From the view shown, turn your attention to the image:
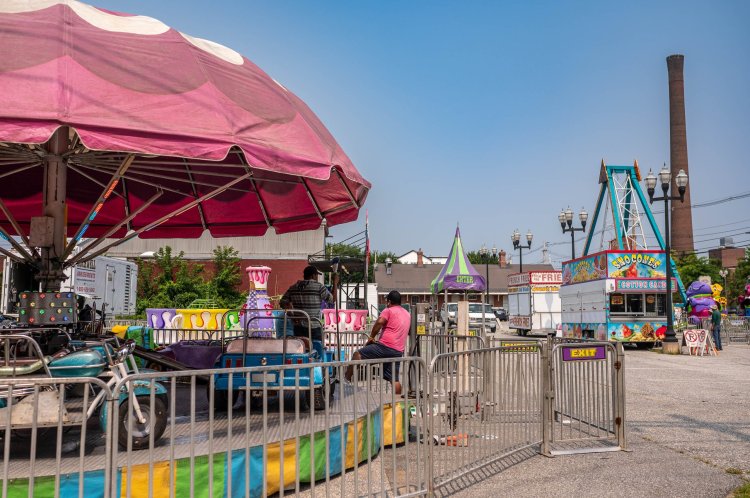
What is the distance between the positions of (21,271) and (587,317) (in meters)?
20.5

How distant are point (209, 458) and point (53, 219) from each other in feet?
12.0

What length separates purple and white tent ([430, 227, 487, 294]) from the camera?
841 inches

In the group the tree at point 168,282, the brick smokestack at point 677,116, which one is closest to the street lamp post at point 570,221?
the tree at point 168,282

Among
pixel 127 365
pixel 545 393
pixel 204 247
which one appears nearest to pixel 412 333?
pixel 545 393

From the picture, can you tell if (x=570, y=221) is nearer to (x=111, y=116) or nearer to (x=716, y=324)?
(x=716, y=324)

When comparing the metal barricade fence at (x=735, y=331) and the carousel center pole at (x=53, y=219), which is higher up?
the carousel center pole at (x=53, y=219)

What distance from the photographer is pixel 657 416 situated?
960 centimetres

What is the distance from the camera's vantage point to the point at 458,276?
2158 centimetres

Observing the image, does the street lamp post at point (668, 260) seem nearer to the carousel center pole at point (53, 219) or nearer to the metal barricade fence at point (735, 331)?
the metal barricade fence at point (735, 331)

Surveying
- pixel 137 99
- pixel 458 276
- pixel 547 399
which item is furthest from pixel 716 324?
pixel 137 99

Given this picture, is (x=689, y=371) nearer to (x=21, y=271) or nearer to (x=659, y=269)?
(x=659, y=269)

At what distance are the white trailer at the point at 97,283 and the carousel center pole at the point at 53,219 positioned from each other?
28.2 ft

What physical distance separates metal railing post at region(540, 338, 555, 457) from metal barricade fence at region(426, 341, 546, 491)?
0.18 ft

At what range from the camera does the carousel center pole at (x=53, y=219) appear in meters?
6.44
